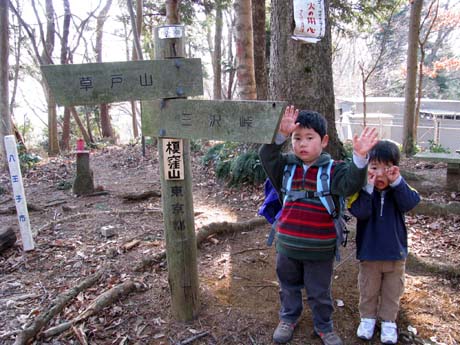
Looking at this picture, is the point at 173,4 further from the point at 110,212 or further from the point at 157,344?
the point at 157,344

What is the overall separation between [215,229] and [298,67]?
7.90 ft

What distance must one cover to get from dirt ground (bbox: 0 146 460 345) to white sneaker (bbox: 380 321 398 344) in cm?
8

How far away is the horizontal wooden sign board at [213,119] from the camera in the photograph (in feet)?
7.58

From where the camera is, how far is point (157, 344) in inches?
110

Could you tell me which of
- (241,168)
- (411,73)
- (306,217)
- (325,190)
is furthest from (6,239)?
(411,73)

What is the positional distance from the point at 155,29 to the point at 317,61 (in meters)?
3.03

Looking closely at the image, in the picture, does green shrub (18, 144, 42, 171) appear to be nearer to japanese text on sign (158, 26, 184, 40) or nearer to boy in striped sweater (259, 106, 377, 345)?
japanese text on sign (158, 26, 184, 40)

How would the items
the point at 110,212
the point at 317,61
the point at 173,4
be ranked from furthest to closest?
the point at 173,4
the point at 110,212
the point at 317,61

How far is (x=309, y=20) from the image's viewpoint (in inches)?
183

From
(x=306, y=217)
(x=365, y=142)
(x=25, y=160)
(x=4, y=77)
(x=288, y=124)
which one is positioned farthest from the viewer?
A: (x=25, y=160)

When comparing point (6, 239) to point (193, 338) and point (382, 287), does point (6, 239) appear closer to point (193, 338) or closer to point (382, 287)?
point (193, 338)

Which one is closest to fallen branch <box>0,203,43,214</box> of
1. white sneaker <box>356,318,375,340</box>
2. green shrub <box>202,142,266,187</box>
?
green shrub <box>202,142,266,187</box>

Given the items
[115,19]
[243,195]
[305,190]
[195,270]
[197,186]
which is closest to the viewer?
[305,190]

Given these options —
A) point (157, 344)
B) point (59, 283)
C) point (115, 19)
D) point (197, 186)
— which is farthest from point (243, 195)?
point (115, 19)
